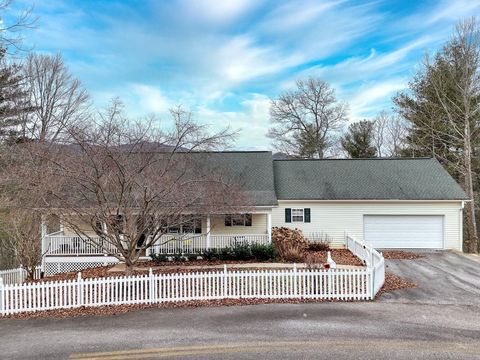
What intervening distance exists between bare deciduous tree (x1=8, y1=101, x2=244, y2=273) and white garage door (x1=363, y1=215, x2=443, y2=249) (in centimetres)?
1192

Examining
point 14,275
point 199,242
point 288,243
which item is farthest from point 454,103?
point 14,275

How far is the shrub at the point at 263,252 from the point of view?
54.1 ft

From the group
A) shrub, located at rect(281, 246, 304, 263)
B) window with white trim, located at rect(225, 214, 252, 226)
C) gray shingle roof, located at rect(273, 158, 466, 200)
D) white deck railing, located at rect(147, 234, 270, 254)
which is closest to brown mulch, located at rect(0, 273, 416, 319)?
shrub, located at rect(281, 246, 304, 263)

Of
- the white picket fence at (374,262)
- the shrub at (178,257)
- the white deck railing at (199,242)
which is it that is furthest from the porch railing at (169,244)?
the white picket fence at (374,262)

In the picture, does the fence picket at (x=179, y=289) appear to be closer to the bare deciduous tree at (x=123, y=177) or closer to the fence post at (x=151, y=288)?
the fence post at (x=151, y=288)

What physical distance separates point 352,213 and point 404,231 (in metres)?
2.83

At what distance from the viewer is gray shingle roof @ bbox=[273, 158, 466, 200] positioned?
20734mm

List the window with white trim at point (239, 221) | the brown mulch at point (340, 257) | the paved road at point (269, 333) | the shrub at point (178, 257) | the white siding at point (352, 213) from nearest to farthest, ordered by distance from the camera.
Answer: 1. the paved road at point (269, 333)
2. the brown mulch at point (340, 257)
3. the shrub at point (178, 257)
4. the window with white trim at point (239, 221)
5. the white siding at point (352, 213)

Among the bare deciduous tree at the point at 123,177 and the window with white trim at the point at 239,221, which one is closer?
the bare deciduous tree at the point at 123,177

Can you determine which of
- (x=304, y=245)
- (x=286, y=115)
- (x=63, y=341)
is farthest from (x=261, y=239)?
(x=286, y=115)

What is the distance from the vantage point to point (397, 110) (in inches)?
1272

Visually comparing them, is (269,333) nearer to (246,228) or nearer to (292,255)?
(292,255)

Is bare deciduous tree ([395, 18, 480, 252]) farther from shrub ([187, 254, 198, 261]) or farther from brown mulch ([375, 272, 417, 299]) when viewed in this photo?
shrub ([187, 254, 198, 261])

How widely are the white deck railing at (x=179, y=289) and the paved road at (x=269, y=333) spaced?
0.62 metres
